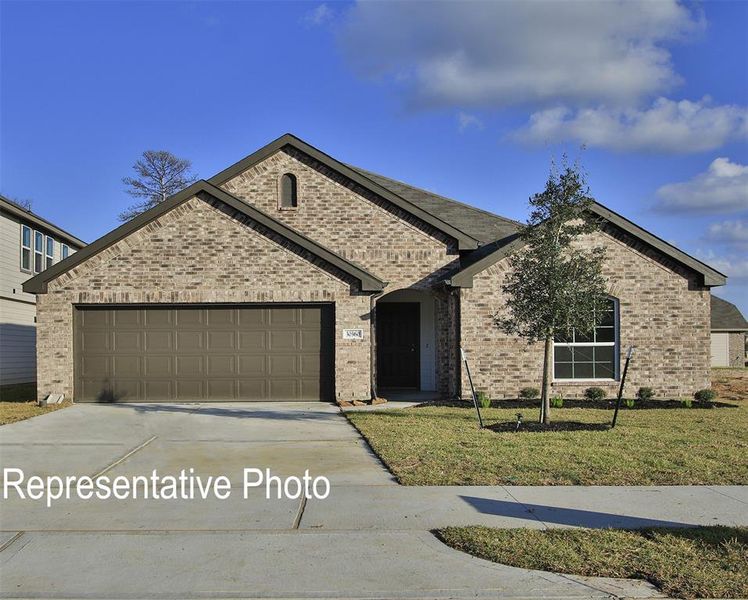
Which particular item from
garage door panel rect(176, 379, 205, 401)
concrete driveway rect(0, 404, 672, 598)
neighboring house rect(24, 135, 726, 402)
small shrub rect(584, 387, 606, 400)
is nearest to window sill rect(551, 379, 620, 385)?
neighboring house rect(24, 135, 726, 402)

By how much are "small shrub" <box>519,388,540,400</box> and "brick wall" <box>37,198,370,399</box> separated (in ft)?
11.9

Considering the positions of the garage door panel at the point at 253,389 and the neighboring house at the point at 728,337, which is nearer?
the garage door panel at the point at 253,389

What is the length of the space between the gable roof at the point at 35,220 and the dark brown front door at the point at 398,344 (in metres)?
11.8

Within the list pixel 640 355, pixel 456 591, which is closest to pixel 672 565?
pixel 456 591

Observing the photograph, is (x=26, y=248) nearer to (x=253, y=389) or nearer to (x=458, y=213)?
(x=253, y=389)

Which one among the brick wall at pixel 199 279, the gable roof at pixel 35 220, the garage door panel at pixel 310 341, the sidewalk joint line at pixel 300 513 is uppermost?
the gable roof at pixel 35 220

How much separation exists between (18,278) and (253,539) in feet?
66.3

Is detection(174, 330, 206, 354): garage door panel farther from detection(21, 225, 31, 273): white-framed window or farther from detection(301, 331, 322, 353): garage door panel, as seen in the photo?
detection(21, 225, 31, 273): white-framed window

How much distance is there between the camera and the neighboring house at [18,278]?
21.9 metres

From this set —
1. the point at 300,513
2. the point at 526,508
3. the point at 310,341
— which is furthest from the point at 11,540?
the point at 310,341

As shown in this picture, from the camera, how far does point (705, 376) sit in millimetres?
16828

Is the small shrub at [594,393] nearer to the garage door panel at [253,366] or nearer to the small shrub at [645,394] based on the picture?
the small shrub at [645,394]

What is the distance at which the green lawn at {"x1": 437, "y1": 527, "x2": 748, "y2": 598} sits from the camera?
514 centimetres

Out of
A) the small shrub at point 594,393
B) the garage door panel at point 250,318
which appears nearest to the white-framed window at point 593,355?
the small shrub at point 594,393
